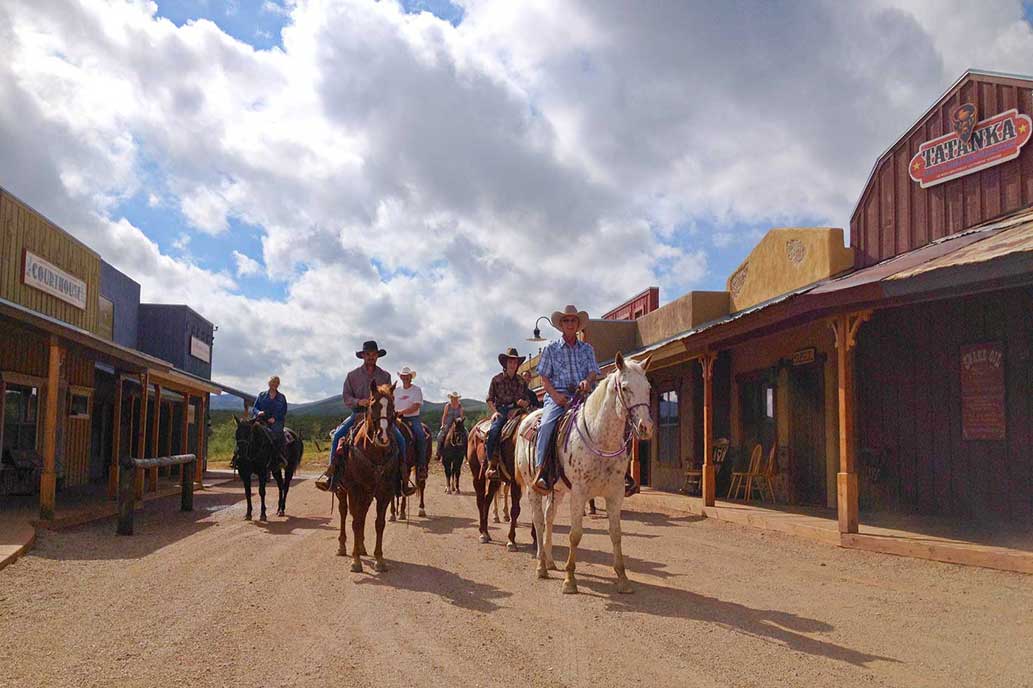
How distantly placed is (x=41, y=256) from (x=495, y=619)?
1541cm

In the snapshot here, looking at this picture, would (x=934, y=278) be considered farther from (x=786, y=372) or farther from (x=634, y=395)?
(x=786, y=372)

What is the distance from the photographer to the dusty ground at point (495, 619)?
4.57 meters

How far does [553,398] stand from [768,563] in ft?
10.6

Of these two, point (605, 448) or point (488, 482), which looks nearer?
point (605, 448)

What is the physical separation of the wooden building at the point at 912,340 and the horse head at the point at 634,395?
3.93 m

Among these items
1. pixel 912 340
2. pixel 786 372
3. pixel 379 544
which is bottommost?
pixel 379 544

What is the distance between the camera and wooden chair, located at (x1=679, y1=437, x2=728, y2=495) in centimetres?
1556

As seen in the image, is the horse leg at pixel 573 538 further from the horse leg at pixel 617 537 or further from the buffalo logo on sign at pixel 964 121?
the buffalo logo on sign at pixel 964 121

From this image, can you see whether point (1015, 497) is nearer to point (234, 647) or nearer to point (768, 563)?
point (768, 563)

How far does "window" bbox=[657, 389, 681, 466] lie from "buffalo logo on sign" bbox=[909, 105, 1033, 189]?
802cm

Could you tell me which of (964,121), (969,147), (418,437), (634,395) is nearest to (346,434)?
(418,437)

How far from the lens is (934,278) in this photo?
8266 millimetres

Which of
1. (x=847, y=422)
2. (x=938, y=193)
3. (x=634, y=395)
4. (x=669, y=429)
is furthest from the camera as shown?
(x=669, y=429)

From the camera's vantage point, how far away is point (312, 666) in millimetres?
4613
